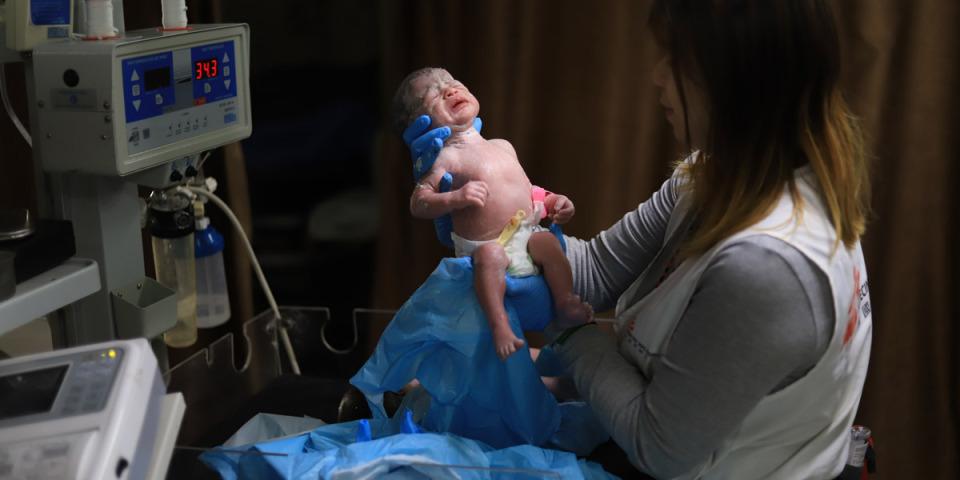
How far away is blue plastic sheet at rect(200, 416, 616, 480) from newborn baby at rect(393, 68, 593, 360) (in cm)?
16

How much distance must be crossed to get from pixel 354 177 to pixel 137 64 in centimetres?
104

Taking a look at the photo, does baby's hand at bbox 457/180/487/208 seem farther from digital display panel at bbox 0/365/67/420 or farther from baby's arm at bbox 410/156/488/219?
digital display panel at bbox 0/365/67/420

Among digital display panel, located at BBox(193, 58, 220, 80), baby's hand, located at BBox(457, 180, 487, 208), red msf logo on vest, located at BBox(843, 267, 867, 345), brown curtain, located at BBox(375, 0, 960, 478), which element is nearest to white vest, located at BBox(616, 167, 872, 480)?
red msf logo on vest, located at BBox(843, 267, 867, 345)

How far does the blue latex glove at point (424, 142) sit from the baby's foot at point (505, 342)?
0.96 feet

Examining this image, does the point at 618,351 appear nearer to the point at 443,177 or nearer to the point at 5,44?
the point at 443,177

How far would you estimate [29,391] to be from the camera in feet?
3.04

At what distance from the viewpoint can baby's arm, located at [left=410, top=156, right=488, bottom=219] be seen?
131cm

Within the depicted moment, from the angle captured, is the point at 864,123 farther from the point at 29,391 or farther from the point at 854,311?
the point at 29,391

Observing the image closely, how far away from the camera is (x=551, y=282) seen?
4.40 ft

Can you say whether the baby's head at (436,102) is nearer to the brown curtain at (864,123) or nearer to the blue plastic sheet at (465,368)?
the blue plastic sheet at (465,368)

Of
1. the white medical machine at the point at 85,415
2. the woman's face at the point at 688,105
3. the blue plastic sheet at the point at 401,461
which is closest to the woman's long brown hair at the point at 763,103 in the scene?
the woman's face at the point at 688,105

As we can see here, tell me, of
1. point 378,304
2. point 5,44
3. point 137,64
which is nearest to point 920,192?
point 378,304

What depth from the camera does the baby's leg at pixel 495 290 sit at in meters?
Answer: 1.23

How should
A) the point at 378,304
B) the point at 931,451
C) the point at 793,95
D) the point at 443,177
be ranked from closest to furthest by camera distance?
the point at 793,95, the point at 443,177, the point at 931,451, the point at 378,304
